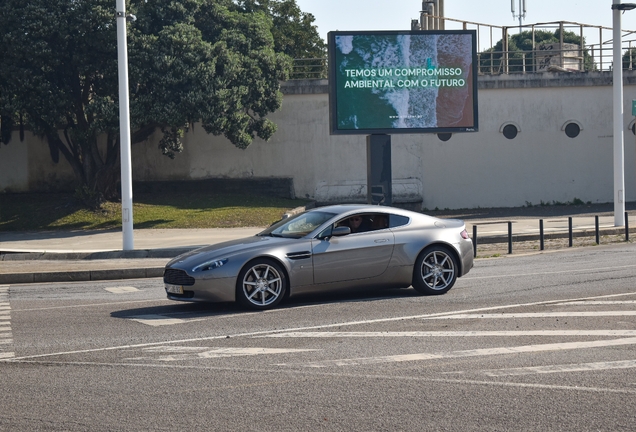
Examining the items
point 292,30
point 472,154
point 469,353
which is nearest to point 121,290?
point 469,353

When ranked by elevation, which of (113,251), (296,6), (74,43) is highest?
(296,6)

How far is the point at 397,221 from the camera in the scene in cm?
→ 1179

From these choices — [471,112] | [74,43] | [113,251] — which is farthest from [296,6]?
[113,251]

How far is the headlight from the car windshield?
1.22 m

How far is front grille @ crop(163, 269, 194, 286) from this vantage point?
1048 cm

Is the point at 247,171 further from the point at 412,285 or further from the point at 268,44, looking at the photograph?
the point at 412,285

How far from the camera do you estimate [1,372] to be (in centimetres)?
742

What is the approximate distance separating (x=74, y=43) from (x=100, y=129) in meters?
3.07

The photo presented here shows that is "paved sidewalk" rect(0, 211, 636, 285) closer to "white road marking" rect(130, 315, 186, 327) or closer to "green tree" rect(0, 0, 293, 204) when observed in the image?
"green tree" rect(0, 0, 293, 204)

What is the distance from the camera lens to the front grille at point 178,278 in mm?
10484

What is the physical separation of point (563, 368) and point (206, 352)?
3428mm

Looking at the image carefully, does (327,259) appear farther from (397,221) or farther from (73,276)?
(73,276)

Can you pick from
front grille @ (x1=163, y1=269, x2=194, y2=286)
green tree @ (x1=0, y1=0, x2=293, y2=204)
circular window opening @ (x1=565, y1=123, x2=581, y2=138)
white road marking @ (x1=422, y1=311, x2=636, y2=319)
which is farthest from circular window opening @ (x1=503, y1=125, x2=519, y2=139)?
front grille @ (x1=163, y1=269, x2=194, y2=286)

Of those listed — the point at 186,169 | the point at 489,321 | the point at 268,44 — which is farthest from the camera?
the point at 186,169
